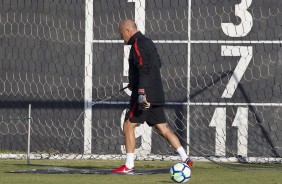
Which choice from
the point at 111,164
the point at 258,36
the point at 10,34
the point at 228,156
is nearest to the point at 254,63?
the point at 258,36

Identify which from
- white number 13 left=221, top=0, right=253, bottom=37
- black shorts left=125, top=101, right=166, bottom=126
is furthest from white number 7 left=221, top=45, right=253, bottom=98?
black shorts left=125, top=101, right=166, bottom=126

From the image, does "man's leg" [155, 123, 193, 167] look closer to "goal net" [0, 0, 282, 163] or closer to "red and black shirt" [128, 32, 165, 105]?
"red and black shirt" [128, 32, 165, 105]

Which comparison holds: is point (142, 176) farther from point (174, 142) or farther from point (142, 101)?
point (142, 101)

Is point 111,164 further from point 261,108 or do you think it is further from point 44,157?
point 261,108

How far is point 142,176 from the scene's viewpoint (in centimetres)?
1027

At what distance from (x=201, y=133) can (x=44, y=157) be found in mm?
1992

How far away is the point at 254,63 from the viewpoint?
12.6 meters

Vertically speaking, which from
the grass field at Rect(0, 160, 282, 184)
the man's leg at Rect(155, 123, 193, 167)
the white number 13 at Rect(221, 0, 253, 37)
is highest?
the white number 13 at Rect(221, 0, 253, 37)

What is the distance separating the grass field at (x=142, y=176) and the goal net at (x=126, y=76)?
50 cm

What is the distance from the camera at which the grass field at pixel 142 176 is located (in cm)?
966

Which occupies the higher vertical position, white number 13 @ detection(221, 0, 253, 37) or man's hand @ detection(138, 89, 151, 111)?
white number 13 @ detection(221, 0, 253, 37)

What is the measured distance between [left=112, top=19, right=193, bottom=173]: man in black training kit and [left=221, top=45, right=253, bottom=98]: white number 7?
206cm

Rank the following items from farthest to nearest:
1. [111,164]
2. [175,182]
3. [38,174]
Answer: [111,164] < [38,174] < [175,182]

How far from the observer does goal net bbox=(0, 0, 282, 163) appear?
1258 centimetres
